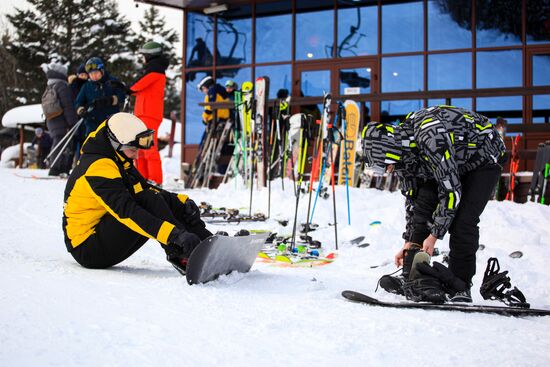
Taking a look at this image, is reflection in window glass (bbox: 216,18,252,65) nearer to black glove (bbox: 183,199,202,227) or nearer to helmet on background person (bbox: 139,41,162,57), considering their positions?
helmet on background person (bbox: 139,41,162,57)

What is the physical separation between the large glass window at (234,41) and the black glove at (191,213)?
1019 centimetres

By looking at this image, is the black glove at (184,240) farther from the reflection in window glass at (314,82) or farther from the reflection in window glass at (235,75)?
the reflection in window glass at (235,75)

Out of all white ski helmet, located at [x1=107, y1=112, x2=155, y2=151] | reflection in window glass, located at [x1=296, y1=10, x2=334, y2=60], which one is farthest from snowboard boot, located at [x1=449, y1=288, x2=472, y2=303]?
reflection in window glass, located at [x1=296, y1=10, x2=334, y2=60]

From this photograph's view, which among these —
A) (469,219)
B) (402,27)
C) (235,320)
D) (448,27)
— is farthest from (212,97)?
(235,320)

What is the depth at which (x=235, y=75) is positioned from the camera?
1410 centimetres

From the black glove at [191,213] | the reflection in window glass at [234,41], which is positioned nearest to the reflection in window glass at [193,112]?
the reflection in window glass at [234,41]

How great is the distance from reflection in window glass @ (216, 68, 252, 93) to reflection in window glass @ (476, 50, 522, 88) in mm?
4986

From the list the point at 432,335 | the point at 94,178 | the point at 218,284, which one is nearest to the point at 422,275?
the point at 432,335

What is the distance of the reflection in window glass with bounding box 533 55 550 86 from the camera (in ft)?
39.7

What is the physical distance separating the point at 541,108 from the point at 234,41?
676 centimetres

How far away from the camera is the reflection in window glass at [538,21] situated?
12.0 m

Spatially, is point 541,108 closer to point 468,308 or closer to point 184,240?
point 468,308

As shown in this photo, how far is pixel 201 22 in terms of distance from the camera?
1448 centimetres

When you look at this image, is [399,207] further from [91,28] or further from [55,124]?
[91,28]
